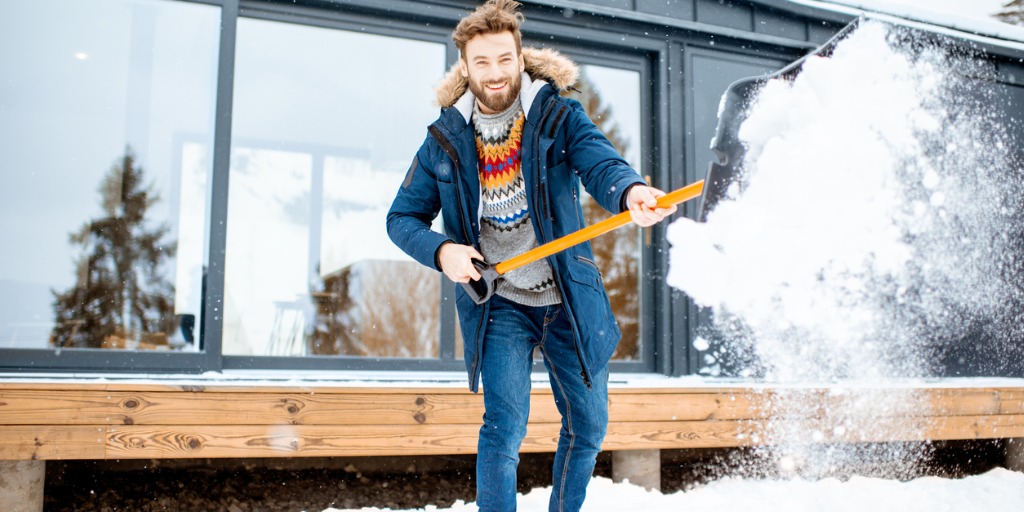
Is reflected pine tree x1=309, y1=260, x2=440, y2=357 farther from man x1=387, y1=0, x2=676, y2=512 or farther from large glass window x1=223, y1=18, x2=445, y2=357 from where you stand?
man x1=387, y1=0, x2=676, y2=512

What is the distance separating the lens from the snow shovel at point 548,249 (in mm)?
1657

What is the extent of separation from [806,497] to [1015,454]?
1850 millimetres

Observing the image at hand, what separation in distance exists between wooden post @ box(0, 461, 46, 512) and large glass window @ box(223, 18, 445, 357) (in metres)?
1.37

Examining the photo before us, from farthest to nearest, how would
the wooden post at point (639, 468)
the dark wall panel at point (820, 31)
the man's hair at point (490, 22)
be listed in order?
1. the dark wall panel at point (820, 31)
2. the wooden post at point (639, 468)
3. the man's hair at point (490, 22)

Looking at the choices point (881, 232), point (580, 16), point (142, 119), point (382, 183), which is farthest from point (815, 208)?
point (142, 119)

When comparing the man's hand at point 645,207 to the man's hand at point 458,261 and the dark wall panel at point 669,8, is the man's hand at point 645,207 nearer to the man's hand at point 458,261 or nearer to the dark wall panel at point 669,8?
the man's hand at point 458,261

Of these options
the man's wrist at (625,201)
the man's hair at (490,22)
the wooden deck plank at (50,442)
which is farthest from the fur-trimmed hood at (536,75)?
the wooden deck plank at (50,442)

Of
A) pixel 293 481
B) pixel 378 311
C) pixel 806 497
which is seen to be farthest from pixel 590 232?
pixel 378 311

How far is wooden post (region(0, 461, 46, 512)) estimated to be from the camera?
2771 millimetres

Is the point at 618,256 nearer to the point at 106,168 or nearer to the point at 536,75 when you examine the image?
the point at 536,75

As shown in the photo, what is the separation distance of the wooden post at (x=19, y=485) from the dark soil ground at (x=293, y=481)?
35 cm

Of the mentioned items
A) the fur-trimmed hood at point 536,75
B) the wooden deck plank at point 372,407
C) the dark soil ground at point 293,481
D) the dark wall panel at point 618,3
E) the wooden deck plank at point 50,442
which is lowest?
the dark soil ground at point 293,481

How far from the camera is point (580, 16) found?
4.30 m

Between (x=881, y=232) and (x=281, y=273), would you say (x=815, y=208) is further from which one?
(x=281, y=273)
